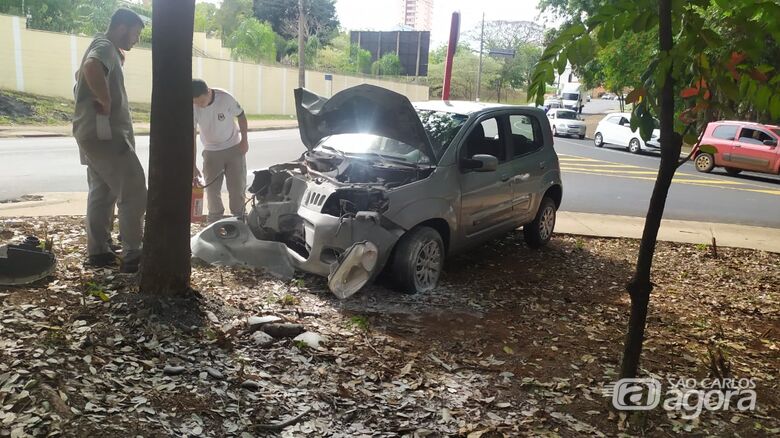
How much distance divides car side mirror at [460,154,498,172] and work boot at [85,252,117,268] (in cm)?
307

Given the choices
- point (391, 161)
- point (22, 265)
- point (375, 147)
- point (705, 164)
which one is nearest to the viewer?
point (22, 265)

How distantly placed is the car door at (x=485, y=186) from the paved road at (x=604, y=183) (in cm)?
483

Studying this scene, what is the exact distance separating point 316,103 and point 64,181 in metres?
5.91

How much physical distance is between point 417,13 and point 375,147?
109 metres

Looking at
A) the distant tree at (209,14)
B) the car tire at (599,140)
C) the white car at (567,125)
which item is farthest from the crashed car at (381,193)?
the distant tree at (209,14)

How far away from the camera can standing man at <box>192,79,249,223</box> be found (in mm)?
6828

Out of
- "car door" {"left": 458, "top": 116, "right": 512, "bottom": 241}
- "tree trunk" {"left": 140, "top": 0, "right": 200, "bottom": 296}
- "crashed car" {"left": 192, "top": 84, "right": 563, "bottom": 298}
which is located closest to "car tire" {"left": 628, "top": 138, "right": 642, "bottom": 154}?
"crashed car" {"left": 192, "top": 84, "right": 563, "bottom": 298}

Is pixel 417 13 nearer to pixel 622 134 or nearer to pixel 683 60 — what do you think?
pixel 622 134

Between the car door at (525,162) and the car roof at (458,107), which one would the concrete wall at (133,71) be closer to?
the car roof at (458,107)

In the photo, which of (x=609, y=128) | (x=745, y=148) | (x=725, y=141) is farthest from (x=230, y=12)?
(x=745, y=148)

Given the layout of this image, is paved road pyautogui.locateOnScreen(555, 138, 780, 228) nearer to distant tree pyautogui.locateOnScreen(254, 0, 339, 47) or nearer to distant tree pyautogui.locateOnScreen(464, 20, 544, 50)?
distant tree pyautogui.locateOnScreen(254, 0, 339, 47)

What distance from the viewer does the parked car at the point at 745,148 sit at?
55.9ft

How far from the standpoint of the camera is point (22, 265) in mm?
4281

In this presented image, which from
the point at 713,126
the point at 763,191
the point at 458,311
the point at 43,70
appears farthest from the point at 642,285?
the point at 43,70
